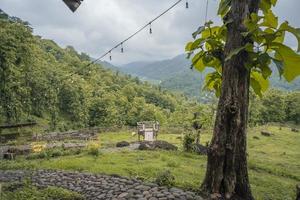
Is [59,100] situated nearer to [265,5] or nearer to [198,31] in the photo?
[198,31]

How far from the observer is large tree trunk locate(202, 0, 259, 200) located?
19.3ft

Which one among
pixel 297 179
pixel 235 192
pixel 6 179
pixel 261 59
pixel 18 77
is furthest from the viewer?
pixel 18 77

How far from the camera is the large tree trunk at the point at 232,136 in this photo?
5.88m

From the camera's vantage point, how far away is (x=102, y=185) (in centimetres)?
839

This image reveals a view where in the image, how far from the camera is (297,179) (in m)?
14.6

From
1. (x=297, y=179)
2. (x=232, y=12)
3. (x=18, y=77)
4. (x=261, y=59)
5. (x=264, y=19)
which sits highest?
(x=18, y=77)

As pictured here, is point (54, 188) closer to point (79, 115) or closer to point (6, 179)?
point (6, 179)

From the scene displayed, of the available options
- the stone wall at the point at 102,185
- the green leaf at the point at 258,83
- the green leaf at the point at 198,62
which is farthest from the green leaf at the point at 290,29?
the stone wall at the point at 102,185

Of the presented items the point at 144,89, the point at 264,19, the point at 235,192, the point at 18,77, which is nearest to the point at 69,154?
the point at 235,192

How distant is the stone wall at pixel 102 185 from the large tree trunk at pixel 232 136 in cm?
59

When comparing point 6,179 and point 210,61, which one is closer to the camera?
point 210,61

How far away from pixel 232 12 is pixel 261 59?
209 cm

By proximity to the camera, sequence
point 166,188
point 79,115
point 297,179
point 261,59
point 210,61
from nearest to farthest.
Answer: point 261,59
point 210,61
point 166,188
point 297,179
point 79,115

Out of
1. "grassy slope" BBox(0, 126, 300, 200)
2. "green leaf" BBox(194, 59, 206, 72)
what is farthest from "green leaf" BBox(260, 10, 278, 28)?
"grassy slope" BBox(0, 126, 300, 200)
